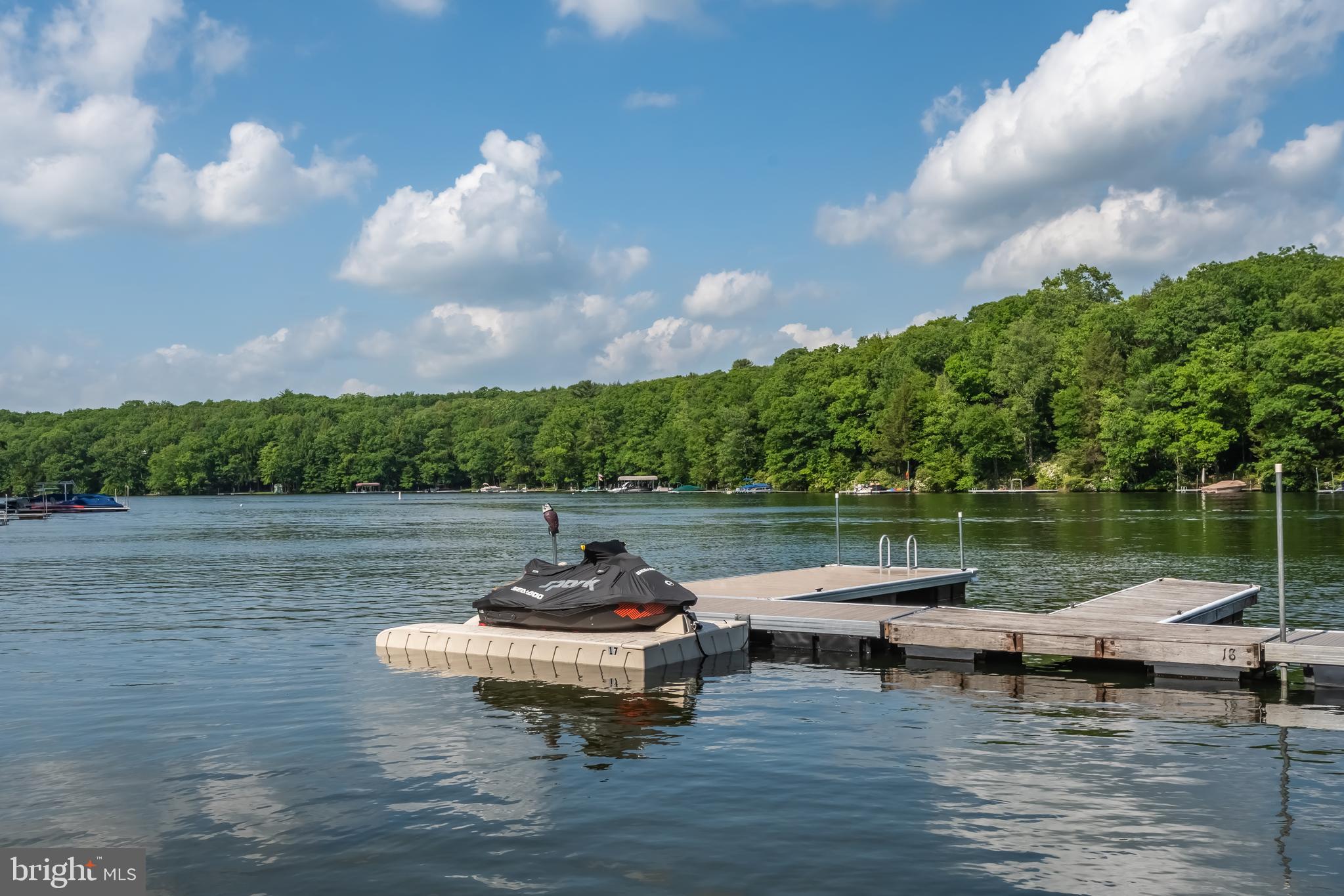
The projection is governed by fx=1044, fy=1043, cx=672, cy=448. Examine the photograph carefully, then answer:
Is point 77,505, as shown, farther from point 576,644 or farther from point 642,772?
point 642,772

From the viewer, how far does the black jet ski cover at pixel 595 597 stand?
18.3 metres

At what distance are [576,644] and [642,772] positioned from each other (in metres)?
5.95

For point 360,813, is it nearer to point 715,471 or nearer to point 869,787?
point 869,787

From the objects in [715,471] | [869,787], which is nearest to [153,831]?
[869,787]

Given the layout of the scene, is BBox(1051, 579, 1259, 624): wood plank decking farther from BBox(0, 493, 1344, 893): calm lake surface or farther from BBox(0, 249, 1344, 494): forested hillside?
BBox(0, 249, 1344, 494): forested hillside

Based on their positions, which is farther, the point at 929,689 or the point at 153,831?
the point at 929,689

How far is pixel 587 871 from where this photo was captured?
29.5 feet

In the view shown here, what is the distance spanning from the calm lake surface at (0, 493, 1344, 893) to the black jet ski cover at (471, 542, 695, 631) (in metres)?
1.63

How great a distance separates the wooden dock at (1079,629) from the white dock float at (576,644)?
1.65 meters

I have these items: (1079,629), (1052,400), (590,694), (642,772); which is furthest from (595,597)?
(1052,400)

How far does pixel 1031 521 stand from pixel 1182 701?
48.3 metres

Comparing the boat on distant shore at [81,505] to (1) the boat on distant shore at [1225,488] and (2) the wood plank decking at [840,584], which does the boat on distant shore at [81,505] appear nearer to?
(2) the wood plank decking at [840,584]

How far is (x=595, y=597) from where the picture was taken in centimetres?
1853

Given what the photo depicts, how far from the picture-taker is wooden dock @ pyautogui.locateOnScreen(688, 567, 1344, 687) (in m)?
16.3
